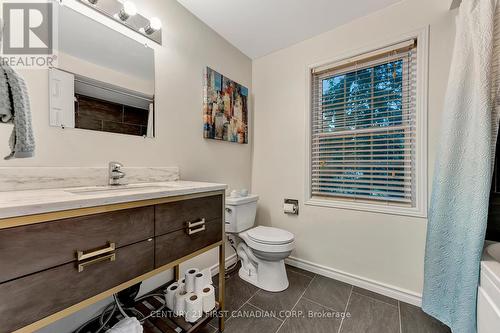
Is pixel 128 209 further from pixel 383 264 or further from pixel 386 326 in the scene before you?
pixel 383 264

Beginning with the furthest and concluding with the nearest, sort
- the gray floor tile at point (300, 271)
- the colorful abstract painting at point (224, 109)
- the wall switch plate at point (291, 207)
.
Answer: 1. the wall switch plate at point (291, 207)
2. the gray floor tile at point (300, 271)
3. the colorful abstract painting at point (224, 109)

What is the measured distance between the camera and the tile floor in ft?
4.51

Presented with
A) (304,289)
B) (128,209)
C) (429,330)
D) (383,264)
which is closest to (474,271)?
(429,330)

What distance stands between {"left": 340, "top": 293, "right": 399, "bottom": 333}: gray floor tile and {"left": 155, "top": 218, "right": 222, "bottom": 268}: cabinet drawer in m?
1.04

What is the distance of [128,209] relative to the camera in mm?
866

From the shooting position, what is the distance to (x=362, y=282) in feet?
6.00

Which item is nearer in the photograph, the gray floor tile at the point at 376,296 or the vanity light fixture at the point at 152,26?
the vanity light fixture at the point at 152,26

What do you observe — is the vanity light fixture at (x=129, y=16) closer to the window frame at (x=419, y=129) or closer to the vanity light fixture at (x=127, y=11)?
the vanity light fixture at (x=127, y=11)

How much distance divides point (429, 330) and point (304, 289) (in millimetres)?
815

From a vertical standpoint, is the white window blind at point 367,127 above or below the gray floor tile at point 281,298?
above

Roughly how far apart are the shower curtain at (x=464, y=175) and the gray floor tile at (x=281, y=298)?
2.76 ft

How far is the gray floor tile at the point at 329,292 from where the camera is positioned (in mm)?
1624

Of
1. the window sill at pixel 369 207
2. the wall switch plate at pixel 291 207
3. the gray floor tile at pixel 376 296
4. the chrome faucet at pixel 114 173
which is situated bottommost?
the gray floor tile at pixel 376 296

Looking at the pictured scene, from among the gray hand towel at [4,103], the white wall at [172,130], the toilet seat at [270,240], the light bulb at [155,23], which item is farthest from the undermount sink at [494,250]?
the light bulb at [155,23]
